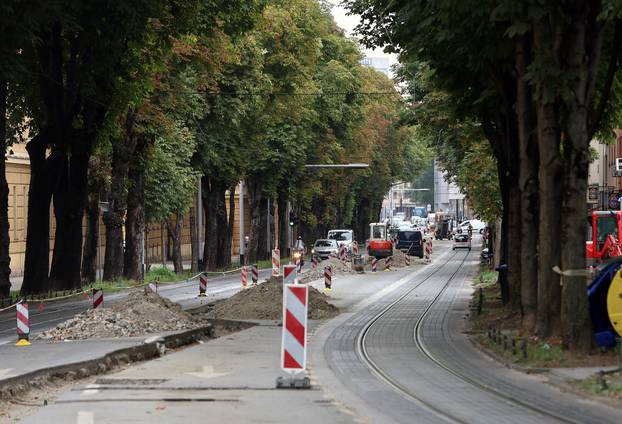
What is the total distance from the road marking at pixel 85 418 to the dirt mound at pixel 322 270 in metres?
40.4

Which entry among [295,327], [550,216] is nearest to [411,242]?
[550,216]

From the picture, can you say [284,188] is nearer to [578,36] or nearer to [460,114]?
[460,114]

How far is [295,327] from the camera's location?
14.5 metres

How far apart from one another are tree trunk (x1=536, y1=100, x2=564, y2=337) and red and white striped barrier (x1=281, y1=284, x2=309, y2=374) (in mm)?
6319

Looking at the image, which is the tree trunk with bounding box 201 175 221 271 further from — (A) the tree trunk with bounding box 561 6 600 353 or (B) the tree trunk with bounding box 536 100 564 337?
(A) the tree trunk with bounding box 561 6 600 353

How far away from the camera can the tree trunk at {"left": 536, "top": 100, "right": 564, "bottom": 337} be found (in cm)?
1947

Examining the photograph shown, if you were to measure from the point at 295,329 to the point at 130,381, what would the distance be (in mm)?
2405

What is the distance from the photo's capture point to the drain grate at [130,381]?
1517cm

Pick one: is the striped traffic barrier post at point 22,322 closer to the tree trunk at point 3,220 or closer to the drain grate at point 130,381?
the drain grate at point 130,381

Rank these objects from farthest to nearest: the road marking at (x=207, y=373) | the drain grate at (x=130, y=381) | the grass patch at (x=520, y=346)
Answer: the grass patch at (x=520, y=346) → the road marking at (x=207, y=373) → the drain grate at (x=130, y=381)

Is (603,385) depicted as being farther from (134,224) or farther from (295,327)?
(134,224)

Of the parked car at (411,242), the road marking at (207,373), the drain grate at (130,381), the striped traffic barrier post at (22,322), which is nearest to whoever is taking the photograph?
the drain grate at (130,381)

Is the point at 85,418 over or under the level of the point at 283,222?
under

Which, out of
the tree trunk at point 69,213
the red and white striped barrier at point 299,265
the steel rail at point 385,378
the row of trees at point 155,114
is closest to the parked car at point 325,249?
the row of trees at point 155,114
